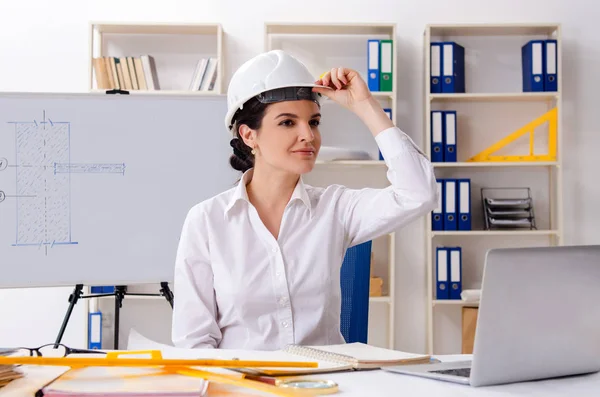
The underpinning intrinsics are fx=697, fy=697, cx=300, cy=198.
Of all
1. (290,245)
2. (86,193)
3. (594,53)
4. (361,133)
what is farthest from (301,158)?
(594,53)

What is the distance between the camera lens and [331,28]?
3.99 meters

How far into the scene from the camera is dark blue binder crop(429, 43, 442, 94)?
3904 mm

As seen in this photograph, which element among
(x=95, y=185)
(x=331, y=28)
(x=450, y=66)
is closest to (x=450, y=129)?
(x=450, y=66)

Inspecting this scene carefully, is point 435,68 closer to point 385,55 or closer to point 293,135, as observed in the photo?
point 385,55

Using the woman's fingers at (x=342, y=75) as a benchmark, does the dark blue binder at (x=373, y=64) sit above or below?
above

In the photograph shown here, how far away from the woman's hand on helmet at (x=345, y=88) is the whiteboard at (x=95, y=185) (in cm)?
124

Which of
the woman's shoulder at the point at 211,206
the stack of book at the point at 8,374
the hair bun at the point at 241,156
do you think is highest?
the hair bun at the point at 241,156

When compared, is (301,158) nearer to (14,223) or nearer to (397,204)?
(397,204)

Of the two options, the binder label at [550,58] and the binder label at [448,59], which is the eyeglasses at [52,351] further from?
the binder label at [550,58]

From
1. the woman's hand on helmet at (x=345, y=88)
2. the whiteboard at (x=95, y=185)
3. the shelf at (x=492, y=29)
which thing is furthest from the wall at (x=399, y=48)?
the woman's hand on helmet at (x=345, y=88)

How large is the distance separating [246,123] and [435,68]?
7.45ft

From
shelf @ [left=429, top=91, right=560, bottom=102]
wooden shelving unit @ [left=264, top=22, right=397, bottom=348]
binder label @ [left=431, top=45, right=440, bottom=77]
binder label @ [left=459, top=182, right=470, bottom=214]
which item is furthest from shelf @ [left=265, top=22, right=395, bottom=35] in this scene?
binder label @ [left=459, top=182, right=470, bottom=214]

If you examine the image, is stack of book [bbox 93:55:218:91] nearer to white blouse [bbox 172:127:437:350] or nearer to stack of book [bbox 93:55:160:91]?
stack of book [bbox 93:55:160:91]

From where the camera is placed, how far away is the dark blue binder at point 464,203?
388 cm
